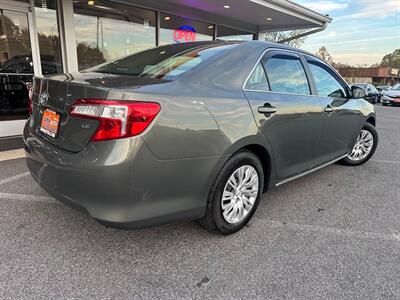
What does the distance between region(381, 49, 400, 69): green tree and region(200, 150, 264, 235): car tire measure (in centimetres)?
9943

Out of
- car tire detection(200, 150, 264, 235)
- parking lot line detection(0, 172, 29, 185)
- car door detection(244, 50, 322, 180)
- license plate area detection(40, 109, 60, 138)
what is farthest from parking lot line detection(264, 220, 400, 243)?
parking lot line detection(0, 172, 29, 185)

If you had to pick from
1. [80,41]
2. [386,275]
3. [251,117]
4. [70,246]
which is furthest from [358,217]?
[80,41]

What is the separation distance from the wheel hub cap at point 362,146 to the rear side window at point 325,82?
105cm

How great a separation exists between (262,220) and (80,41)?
231 inches

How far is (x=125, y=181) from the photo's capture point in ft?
6.15

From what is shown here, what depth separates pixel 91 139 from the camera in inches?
75.3

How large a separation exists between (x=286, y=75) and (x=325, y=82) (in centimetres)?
91

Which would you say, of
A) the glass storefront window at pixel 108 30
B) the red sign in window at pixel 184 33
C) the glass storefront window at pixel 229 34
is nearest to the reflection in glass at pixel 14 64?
the glass storefront window at pixel 108 30

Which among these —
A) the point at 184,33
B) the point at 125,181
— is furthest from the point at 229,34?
the point at 125,181

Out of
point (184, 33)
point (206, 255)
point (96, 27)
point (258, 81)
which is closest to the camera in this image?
point (206, 255)

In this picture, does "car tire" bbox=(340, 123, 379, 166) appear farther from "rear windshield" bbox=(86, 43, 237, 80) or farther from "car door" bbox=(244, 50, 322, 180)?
"rear windshield" bbox=(86, 43, 237, 80)

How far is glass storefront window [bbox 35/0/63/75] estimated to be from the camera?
584cm

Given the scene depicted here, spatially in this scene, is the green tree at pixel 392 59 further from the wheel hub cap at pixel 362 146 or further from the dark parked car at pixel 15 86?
the dark parked car at pixel 15 86

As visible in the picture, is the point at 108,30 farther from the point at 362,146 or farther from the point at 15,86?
the point at 362,146
